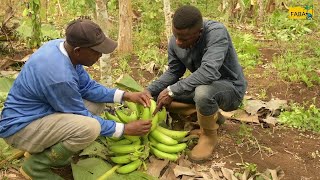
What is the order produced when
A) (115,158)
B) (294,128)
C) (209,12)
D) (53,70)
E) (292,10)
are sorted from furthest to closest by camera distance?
(209,12) → (292,10) → (294,128) → (115,158) → (53,70)

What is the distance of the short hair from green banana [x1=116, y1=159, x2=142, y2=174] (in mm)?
1264

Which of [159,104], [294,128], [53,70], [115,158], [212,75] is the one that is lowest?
[294,128]

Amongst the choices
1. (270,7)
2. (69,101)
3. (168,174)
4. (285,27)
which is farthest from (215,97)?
(270,7)

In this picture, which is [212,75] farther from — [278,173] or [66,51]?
[66,51]

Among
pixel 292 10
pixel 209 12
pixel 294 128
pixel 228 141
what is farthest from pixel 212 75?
pixel 209 12

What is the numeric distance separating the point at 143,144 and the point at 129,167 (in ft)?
0.87

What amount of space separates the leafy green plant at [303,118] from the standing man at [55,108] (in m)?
2.24

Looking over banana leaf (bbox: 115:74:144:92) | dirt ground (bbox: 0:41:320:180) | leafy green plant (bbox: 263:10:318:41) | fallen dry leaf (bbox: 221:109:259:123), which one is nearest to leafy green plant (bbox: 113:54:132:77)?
banana leaf (bbox: 115:74:144:92)

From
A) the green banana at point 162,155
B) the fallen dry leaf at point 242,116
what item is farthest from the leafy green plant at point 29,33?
the green banana at point 162,155

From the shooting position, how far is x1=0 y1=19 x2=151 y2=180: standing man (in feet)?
10.1

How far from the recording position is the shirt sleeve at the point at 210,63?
372cm

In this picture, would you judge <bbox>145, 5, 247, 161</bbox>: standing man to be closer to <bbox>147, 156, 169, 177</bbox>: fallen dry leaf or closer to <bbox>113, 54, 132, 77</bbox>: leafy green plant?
<bbox>147, 156, 169, 177</bbox>: fallen dry leaf

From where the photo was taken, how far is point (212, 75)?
3.73 meters

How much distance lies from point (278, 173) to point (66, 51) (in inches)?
86.8
